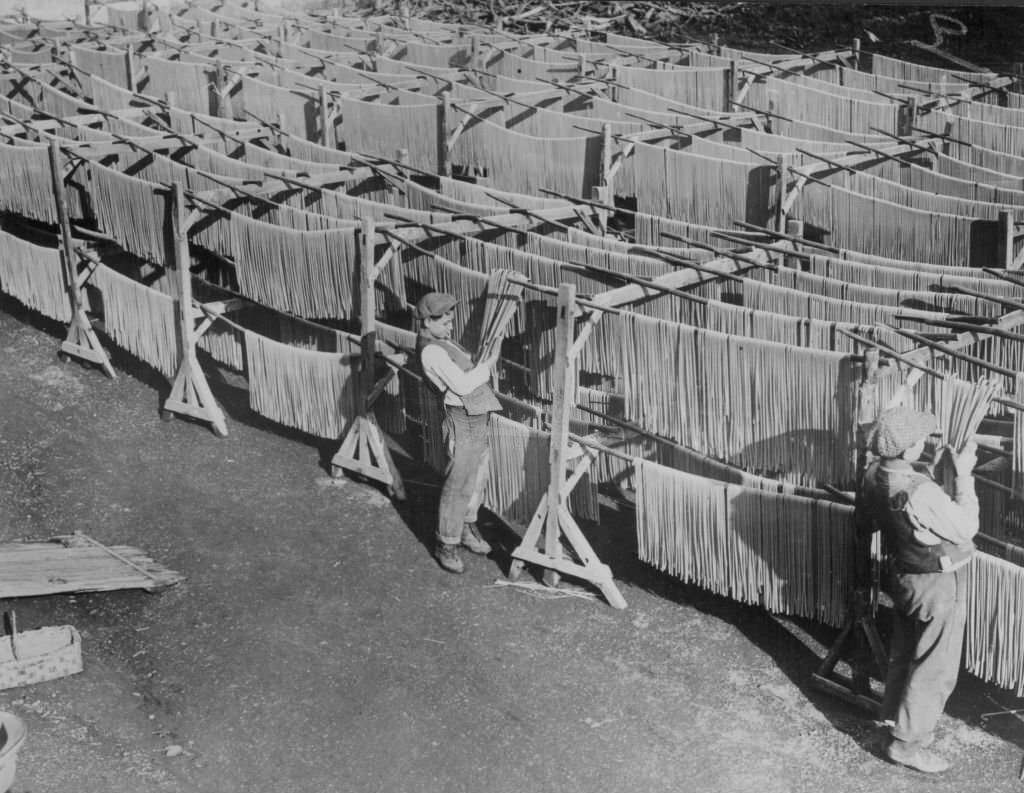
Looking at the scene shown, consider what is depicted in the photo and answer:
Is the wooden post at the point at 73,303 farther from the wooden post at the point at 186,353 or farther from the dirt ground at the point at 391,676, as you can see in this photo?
the dirt ground at the point at 391,676

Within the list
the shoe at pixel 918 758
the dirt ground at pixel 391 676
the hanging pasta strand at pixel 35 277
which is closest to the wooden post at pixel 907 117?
the dirt ground at pixel 391 676

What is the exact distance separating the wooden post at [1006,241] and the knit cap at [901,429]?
16.6 ft

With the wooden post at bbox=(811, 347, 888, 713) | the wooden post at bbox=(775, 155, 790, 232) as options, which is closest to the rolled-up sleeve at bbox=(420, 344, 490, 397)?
the wooden post at bbox=(811, 347, 888, 713)

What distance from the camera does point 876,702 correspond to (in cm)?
794

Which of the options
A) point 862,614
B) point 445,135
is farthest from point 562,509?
point 445,135

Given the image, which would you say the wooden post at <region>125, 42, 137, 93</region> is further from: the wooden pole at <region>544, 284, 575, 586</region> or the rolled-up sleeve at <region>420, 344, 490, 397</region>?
the wooden pole at <region>544, 284, 575, 586</region>

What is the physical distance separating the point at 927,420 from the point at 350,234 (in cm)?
556

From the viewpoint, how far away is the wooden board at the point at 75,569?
9.35 m

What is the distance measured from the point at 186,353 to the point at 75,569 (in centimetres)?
326

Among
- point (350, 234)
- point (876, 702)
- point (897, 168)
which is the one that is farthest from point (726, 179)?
point (876, 702)

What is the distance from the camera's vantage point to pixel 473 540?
33.4ft

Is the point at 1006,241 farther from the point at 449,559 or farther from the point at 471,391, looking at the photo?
the point at 449,559

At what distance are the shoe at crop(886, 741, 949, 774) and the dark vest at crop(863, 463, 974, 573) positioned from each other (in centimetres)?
104

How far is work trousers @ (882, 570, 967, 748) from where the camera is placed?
7.23m
